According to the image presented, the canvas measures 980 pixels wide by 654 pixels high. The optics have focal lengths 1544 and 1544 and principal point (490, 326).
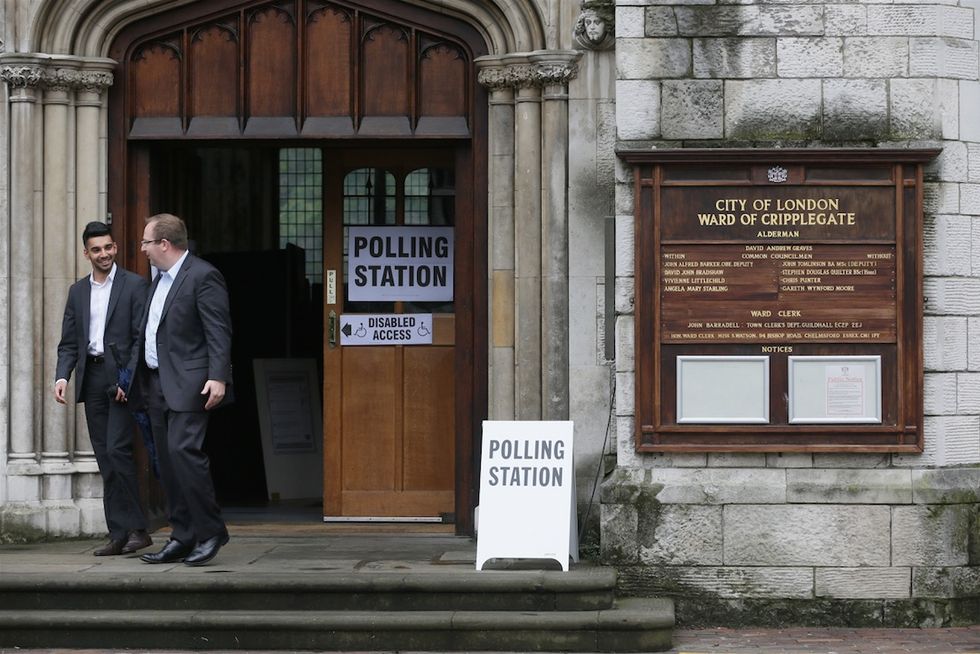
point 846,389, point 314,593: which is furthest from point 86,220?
point 846,389

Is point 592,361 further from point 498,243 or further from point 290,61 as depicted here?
point 290,61

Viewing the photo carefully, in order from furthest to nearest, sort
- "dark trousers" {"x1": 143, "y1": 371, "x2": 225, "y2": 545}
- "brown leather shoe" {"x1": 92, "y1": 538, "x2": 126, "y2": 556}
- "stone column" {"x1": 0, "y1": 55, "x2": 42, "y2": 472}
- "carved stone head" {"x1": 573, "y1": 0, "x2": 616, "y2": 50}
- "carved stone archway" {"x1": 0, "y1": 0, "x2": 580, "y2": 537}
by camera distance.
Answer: "stone column" {"x1": 0, "y1": 55, "x2": 42, "y2": 472} → "carved stone archway" {"x1": 0, "y1": 0, "x2": 580, "y2": 537} → "carved stone head" {"x1": 573, "y1": 0, "x2": 616, "y2": 50} → "brown leather shoe" {"x1": 92, "y1": 538, "x2": 126, "y2": 556} → "dark trousers" {"x1": 143, "y1": 371, "x2": 225, "y2": 545}

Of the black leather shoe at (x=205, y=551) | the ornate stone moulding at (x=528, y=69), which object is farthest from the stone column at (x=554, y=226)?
the black leather shoe at (x=205, y=551)

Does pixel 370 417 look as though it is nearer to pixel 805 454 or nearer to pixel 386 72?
pixel 386 72

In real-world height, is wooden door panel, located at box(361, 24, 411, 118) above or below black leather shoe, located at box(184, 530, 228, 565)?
above

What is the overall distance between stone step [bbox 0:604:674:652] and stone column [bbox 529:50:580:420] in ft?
6.61

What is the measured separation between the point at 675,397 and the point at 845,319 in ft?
3.52

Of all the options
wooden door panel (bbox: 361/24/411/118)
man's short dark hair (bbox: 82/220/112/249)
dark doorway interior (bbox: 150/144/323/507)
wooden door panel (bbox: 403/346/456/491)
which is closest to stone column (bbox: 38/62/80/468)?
man's short dark hair (bbox: 82/220/112/249)

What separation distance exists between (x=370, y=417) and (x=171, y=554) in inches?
90.1

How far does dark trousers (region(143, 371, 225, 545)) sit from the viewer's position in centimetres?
870

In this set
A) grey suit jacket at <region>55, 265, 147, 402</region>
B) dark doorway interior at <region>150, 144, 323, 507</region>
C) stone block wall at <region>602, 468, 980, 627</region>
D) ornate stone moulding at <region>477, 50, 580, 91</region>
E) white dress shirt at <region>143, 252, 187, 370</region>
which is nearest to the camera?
stone block wall at <region>602, 468, 980, 627</region>

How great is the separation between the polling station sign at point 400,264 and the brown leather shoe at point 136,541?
93.0 inches

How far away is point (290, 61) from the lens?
10.3 meters

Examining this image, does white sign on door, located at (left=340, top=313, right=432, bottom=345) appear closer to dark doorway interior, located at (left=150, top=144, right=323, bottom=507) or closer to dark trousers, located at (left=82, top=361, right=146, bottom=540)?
dark trousers, located at (left=82, top=361, right=146, bottom=540)
